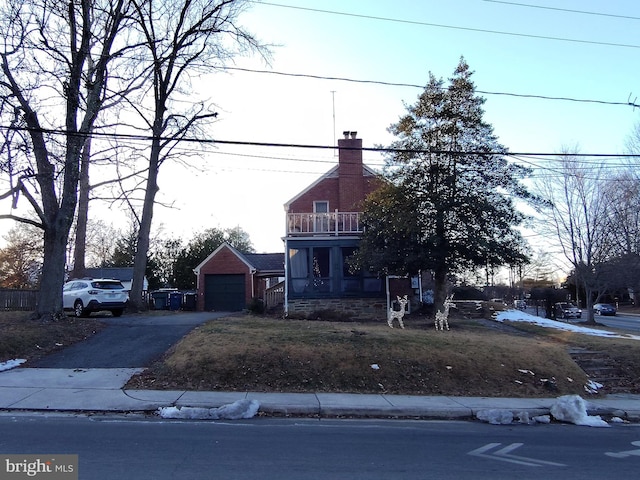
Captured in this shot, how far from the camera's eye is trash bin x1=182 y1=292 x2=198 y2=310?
1218 inches

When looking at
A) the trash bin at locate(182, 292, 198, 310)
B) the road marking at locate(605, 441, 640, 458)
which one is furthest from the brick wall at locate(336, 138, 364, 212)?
the road marking at locate(605, 441, 640, 458)

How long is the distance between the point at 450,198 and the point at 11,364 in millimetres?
14137

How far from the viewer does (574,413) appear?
29.7 feet

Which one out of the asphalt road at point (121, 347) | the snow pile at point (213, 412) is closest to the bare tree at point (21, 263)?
the asphalt road at point (121, 347)

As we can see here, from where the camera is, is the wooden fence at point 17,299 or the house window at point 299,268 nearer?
the house window at point 299,268

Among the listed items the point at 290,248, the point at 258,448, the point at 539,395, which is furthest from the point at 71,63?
the point at 539,395

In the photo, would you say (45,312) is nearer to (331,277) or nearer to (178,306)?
(331,277)

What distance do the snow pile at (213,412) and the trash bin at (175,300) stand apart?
22832mm

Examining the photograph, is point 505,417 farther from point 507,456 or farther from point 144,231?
point 144,231

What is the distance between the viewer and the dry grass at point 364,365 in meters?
10.5

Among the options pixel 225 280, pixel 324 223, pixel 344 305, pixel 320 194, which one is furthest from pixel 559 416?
pixel 225 280

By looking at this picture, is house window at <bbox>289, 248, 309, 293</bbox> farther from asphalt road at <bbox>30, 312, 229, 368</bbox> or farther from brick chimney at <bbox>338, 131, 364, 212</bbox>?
asphalt road at <bbox>30, 312, 229, 368</bbox>

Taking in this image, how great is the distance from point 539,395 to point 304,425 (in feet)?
18.5

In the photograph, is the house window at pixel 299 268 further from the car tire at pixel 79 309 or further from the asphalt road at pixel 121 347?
the car tire at pixel 79 309
